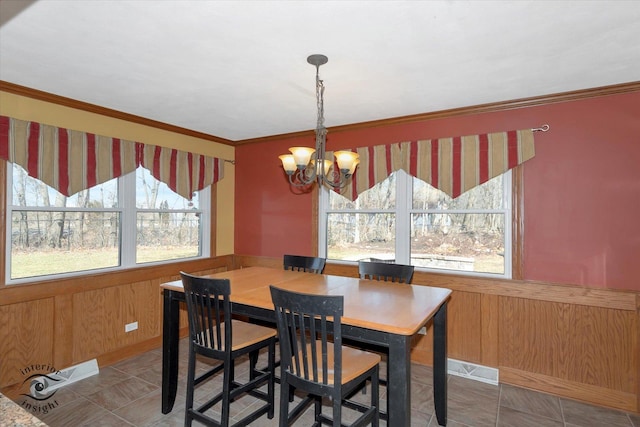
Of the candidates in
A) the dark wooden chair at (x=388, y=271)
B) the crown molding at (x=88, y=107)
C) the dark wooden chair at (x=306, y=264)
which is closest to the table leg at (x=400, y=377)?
the dark wooden chair at (x=388, y=271)

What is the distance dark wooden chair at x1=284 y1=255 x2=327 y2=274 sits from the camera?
3.21 m

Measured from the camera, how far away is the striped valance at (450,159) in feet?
9.89

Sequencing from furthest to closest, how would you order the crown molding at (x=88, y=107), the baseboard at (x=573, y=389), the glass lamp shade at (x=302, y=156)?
the crown molding at (x=88, y=107), the baseboard at (x=573, y=389), the glass lamp shade at (x=302, y=156)

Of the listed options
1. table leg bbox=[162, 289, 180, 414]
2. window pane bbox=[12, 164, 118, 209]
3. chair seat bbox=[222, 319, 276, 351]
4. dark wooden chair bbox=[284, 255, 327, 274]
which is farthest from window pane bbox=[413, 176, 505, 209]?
Result: window pane bbox=[12, 164, 118, 209]

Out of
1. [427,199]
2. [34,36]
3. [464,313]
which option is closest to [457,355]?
[464,313]

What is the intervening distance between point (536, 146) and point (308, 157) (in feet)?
6.62

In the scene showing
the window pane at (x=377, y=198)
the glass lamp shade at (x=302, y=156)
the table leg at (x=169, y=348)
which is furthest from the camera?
the window pane at (x=377, y=198)

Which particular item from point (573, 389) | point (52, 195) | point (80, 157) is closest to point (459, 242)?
point (573, 389)

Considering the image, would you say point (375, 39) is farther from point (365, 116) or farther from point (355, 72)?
point (365, 116)

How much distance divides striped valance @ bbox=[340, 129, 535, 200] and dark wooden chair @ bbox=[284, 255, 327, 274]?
0.95 m

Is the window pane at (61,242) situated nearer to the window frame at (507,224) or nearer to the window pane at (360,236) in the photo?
the window pane at (360,236)

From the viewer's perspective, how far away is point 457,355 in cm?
320

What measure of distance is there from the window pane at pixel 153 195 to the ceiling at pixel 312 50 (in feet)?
2.70

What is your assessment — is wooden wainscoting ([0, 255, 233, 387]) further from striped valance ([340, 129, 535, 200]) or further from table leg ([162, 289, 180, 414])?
striped valance ([340, 129, 535, 200])
